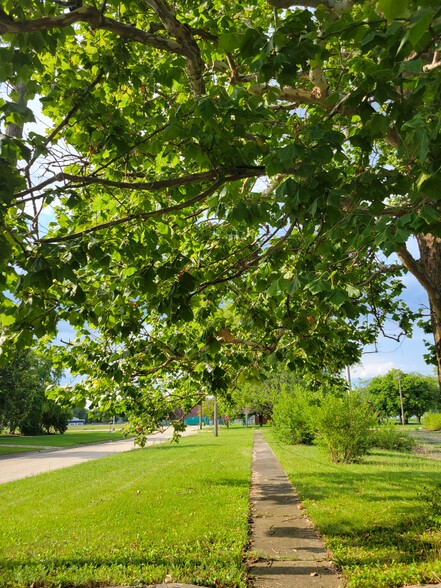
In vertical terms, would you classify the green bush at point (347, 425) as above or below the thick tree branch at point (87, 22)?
below

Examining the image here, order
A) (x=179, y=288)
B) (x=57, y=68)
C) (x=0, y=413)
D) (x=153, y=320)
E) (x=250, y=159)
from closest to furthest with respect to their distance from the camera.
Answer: (x=250, y=159)
(x=179, y=288)
(x=57, y=68)
(x=153, y=320)
(x=0, y=413)

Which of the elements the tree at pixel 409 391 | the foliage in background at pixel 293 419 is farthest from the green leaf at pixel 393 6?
the tree at pixel 409 391

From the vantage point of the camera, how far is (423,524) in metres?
7.51

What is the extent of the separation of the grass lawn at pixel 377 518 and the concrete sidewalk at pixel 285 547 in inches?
8.1

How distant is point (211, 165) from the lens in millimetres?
3775

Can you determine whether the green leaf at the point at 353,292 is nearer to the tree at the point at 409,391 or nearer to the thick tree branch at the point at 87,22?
the thick tree branch at the point at 87,22

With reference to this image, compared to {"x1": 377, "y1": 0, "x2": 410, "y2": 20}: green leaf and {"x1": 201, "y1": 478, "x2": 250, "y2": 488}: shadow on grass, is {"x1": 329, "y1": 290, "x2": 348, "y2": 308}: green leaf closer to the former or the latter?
{"x1": 377, "y1": 0, "x2": 410, "y2": 20}: green leaf

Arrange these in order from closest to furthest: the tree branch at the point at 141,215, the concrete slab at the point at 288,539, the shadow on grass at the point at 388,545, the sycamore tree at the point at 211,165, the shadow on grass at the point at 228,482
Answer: the sycamore tree at the point at 211,165 < the tree branch at the point at 141,215 < the shadow on grass at the point at 388,545 < the concrete slab at the point at 288,539 < the shadow on grass at the point at 228,482

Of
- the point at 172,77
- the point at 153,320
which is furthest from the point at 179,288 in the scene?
the point at 153,320

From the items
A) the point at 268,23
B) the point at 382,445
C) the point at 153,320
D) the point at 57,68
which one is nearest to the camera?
the point at 57,68

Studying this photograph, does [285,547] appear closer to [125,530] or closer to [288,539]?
[288,539]

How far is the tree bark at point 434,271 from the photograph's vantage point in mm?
6285

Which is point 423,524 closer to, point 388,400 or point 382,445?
point 382,445

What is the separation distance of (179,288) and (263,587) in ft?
11.0
